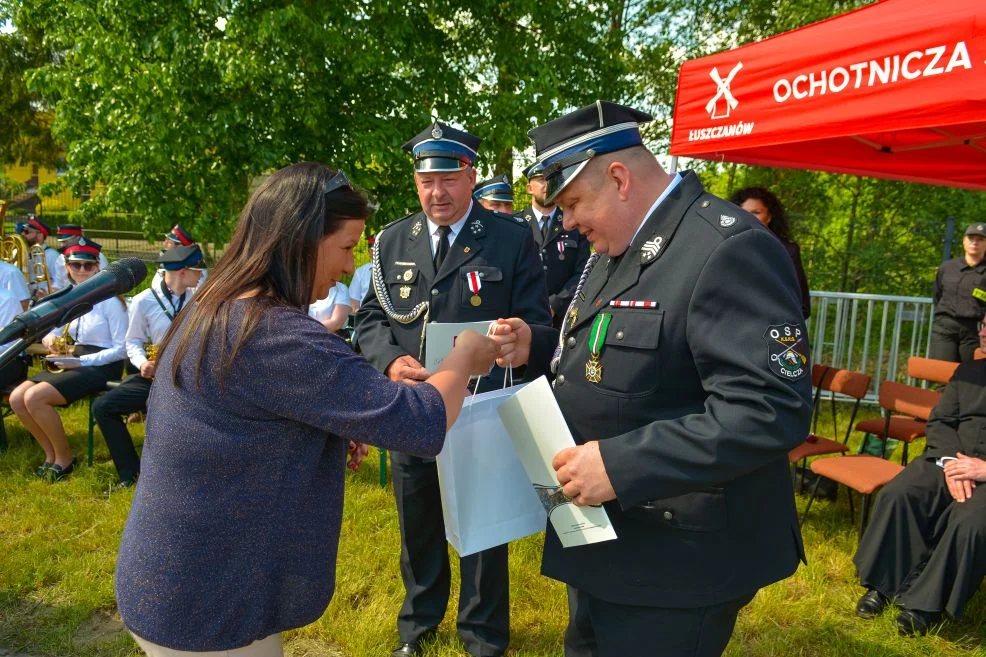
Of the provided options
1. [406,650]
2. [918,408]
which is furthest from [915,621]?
[406,650]

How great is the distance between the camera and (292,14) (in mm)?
8352

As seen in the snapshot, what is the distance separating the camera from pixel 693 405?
163cm

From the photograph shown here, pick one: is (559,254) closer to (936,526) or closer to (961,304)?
(936,526)

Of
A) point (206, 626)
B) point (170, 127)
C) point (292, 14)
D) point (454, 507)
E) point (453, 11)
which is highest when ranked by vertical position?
point (453, 11)

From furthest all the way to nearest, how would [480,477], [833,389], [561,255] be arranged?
[561,255]
[833,389]
[480,477]

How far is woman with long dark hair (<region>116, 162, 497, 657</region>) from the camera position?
1.50 m

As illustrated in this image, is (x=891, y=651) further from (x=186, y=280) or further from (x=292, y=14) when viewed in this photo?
(x=292, y=14)

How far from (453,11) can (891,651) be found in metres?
10.3

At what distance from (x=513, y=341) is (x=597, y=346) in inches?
24.7

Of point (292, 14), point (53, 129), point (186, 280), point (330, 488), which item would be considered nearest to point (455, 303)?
point (330, 488)

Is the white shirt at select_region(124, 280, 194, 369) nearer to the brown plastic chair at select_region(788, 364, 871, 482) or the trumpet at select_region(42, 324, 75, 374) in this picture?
the trumpet at select_region(42, 324, 75, 374)

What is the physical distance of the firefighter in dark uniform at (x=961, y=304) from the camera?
7086 millimetres

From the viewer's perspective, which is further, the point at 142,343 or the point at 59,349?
the point at 59,349

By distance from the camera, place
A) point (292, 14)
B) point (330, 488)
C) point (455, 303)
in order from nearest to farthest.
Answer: point (330, 488)
point (455, 303)
point (292, 14)
